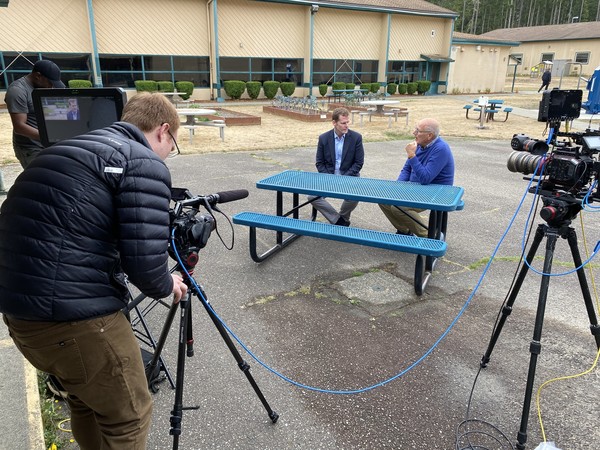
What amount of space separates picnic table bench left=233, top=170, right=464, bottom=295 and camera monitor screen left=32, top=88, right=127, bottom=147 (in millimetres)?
1813

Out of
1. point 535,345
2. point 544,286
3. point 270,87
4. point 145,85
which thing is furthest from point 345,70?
point 535,345

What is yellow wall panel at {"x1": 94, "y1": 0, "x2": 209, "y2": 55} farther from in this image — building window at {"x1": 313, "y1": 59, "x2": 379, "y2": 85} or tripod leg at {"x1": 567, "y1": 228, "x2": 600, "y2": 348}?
tripod leg at {"x1": 567, "y1": 228, "x2": 600, "y2": 348}

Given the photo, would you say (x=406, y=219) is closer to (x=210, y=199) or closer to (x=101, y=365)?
(x=210, y=199)

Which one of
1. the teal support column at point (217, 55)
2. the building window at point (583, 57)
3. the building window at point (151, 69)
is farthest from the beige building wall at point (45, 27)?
Result: the building window at point (583, 57)

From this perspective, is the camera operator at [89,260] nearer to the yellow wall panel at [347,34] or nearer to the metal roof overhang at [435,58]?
the yellow wall panel at [347,34]

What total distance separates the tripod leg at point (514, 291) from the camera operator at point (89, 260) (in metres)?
2.10

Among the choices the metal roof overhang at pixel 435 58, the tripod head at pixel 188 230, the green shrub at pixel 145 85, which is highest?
the metal roof overhang at pixel 435 58

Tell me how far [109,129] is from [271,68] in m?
25.9

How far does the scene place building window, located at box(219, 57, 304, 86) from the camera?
2512 cm

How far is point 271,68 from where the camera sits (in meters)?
26.1

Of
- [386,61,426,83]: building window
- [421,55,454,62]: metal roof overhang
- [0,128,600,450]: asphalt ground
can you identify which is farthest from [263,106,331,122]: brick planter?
[421,55,454,62]: metal roof overhang

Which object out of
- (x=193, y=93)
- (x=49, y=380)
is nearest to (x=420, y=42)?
(x=193, y=93)

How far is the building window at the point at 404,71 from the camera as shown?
3019 centimetres

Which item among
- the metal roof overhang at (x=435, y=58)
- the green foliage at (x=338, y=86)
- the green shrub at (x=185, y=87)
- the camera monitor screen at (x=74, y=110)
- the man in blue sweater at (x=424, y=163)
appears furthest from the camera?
the metal roof overhang at (x=435, y=58)
